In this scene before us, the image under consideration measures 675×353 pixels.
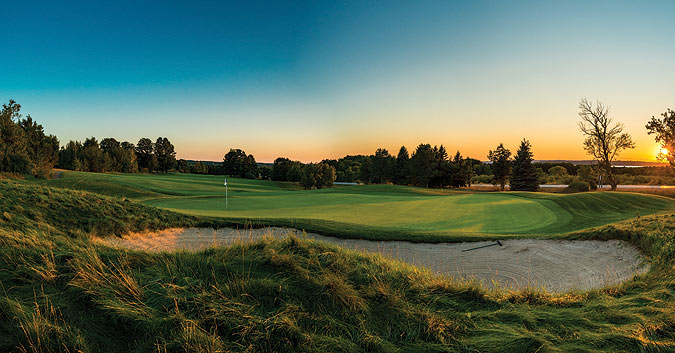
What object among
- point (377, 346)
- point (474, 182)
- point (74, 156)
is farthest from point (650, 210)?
point (74, 156)

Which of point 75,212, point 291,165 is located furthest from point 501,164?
point 75,212

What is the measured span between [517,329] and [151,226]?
13.5 metres

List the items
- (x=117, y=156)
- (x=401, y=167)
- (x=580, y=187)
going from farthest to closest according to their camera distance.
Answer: (x=401, y=167) < (x=117, y=156) < (x=580, y=187)

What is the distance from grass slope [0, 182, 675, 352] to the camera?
286 centimetres

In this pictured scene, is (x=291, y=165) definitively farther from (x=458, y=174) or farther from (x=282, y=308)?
(x=282, y=308)

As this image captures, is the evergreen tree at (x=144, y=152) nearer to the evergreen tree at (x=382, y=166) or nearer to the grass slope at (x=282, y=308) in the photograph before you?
the evergreen tree at (x=382, y=166)

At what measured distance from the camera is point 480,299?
4.38 metres

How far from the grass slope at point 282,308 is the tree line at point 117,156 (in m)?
81.7

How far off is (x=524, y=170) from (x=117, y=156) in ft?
329

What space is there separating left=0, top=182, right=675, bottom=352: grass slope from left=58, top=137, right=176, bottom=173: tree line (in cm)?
8166

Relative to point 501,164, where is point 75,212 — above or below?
below

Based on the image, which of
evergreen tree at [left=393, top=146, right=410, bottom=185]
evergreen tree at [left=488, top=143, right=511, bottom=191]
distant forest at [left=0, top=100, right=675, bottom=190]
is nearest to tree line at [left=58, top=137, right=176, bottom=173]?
distant forest at [left=0, top=100, right=675, bottom=190]

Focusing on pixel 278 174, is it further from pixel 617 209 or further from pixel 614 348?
pixel 614 348

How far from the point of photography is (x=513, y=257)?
33.0 feet
